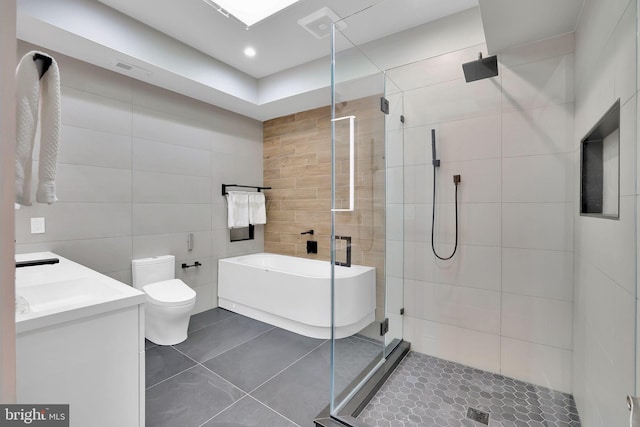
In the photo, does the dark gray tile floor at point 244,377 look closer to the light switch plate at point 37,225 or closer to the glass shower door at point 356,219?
the glass shower door at point 356,219

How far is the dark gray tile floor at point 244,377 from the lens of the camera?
1711 mm

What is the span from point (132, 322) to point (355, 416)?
4.23ft

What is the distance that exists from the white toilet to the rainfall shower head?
2.84 m

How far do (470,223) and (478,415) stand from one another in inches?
47.3

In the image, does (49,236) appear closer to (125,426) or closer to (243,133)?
(125,426)

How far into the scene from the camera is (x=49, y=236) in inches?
90.6

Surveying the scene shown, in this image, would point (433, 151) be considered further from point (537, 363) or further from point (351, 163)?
point (537, 363)

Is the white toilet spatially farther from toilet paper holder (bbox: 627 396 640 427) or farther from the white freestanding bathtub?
toilet paper holder (bbox: 627 396 640 427)

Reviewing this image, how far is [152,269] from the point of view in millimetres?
2809

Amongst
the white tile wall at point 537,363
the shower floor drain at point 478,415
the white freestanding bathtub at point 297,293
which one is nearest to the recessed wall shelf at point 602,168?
the white tile wall at point 537,363

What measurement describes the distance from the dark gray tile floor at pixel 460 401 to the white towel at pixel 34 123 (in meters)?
1.83

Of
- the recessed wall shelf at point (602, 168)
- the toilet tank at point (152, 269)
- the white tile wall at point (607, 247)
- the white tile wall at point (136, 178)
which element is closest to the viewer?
the white tile wall at point (607, 247)

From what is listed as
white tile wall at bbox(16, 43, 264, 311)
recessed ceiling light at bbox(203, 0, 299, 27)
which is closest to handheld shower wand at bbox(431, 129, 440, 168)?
recessed ceiling light at bbox(203, 0, 299, 27)

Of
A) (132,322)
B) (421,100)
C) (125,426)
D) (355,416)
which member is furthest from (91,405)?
(421,100)
